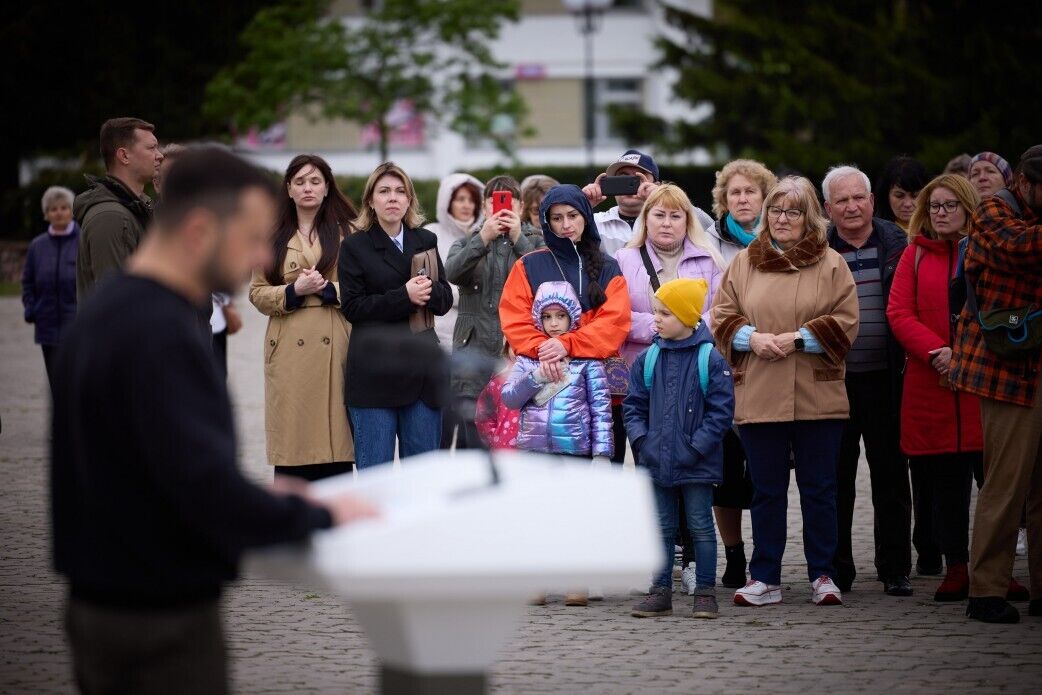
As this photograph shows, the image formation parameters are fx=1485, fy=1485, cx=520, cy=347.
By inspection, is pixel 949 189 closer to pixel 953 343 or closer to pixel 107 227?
pixel 953 343

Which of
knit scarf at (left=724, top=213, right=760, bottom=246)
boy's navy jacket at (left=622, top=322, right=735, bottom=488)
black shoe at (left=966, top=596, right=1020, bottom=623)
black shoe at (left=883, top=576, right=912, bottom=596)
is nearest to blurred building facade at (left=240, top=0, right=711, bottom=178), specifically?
knit scarf at (left=724, top=213, right=760, bottom=246)

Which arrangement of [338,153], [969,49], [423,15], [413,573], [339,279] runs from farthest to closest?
1. [338,153]
2. [423,15]
3. [969,49]
4. [339,279]
5. [413,573]

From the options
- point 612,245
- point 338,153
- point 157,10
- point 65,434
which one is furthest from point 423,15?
point 65,434

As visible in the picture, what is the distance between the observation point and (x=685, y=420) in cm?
754

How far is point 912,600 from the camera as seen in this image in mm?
7973

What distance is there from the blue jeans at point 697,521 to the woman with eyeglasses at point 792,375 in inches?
15.1

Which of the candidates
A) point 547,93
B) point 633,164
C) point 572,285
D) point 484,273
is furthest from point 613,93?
point 572,285

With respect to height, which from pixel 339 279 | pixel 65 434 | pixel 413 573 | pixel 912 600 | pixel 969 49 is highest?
pixel 969 49

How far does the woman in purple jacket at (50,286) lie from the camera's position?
13.5 metres

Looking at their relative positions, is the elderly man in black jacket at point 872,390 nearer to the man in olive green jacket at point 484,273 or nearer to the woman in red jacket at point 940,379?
the woman in red jacket at point 940,379

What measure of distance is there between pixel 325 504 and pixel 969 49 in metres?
28.6

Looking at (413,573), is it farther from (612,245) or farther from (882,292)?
(612,245)

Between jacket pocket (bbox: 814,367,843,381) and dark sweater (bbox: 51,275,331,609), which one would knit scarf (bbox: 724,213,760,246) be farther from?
dark sweater (bbox: 51,275,331,609)

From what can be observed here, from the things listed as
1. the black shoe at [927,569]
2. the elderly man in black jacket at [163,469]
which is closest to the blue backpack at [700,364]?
the black shoe at [927,569]
